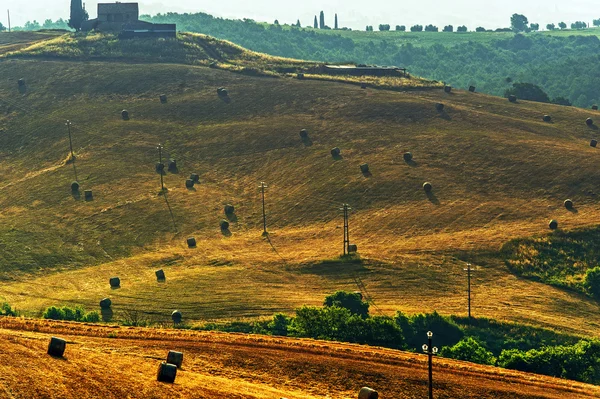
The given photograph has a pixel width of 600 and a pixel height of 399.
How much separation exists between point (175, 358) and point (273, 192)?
59119 mm

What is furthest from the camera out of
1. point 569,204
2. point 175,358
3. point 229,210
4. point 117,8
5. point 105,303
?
point 117,8

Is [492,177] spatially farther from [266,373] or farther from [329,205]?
[266,373]

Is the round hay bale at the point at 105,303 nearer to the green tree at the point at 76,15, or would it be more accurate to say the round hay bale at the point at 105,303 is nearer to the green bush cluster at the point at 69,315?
the green bush cluster at the point at 69,315

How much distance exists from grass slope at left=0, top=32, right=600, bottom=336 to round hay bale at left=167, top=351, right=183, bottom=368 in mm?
25234

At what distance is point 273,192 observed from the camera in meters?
110

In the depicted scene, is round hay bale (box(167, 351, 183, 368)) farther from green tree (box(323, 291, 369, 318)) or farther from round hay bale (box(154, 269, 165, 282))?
round hay bale (box(154, 269, 165, 282))

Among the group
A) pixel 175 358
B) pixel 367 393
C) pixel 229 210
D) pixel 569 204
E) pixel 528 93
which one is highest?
pixel 528 93

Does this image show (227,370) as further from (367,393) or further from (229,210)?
(229,210)

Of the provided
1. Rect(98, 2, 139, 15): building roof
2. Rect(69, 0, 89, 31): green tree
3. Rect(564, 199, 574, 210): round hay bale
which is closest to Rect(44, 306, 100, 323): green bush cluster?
Rect(564, 199, 574, 210): round hay bale

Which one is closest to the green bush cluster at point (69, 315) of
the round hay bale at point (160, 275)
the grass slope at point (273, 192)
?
the grass slope at point (273, 192)

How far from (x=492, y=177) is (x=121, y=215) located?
43936 millimetres

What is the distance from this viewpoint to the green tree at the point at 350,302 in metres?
78.7

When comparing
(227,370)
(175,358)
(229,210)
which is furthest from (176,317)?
(229,210)

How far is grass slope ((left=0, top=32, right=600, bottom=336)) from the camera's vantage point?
85.6 metres
